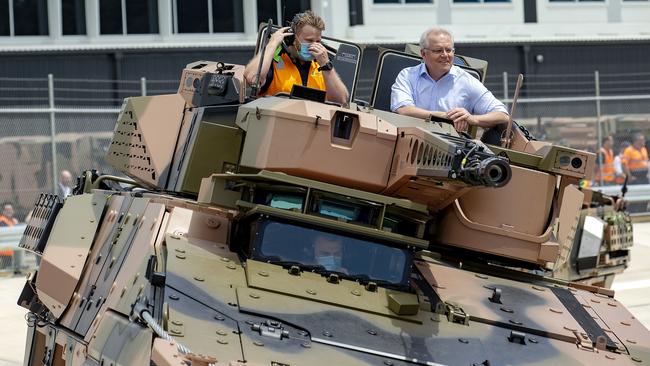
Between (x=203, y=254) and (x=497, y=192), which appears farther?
(x=497, y=192)

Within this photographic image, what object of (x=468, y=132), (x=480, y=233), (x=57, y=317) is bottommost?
(x=57, y=317)

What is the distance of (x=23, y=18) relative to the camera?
30.3m

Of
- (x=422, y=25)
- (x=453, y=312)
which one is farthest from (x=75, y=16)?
(x=453, y=312)

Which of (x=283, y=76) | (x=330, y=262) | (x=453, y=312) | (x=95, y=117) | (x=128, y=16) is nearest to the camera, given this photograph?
(x=453, y=312)

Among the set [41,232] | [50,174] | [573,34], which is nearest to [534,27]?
[573,34]

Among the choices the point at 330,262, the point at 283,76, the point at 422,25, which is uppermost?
the point at 422,25

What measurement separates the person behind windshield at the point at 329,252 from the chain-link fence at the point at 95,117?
1209 cm

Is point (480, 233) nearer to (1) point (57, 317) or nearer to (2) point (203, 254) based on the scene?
(2) point (203, 254)

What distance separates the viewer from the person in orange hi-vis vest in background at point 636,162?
1038 inches

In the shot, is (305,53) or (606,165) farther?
(606,165)

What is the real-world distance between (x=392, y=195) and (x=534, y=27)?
25192 mm

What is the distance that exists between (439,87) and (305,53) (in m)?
1.15

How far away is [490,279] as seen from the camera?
10.4 metres

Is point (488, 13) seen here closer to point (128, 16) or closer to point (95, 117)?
point (128, 16)
